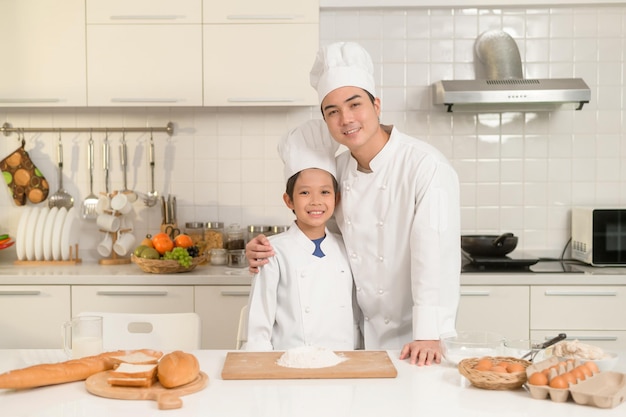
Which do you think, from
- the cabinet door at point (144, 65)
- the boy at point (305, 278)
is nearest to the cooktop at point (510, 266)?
the boy at point (305, 278)

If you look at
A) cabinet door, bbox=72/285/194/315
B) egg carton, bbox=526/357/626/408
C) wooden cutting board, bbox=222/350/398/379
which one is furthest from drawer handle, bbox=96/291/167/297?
egg carton, bbox=526/357/626/408

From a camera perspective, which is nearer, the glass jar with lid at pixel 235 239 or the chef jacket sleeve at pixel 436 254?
the chef jacket sleeve at pixel 436 254

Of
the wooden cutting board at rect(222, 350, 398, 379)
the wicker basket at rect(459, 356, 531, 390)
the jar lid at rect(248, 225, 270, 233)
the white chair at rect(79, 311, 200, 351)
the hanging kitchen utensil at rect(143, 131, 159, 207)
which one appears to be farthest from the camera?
the hanging kitchen utensil at rect(143, 131, 159, 207)

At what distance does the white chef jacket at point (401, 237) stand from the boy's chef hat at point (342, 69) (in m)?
0.21

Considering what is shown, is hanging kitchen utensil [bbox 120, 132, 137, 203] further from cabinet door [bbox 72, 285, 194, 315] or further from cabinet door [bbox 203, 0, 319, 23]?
cabinet door [bbox 203, 0, 319, 23]

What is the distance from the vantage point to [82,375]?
5.28ft

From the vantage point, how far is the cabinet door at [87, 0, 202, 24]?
345cm

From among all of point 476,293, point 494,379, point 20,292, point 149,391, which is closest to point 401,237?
point 494,379

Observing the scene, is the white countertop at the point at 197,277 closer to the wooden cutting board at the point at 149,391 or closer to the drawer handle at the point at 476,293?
the drawer handle at the point at 476,293

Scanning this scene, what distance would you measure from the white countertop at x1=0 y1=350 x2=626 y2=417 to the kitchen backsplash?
7.29ft

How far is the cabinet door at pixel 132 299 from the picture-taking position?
326cm

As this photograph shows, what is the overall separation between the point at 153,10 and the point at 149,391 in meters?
2.37

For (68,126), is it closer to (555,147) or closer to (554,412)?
(555,147)

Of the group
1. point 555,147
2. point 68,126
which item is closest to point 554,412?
point 555,147
